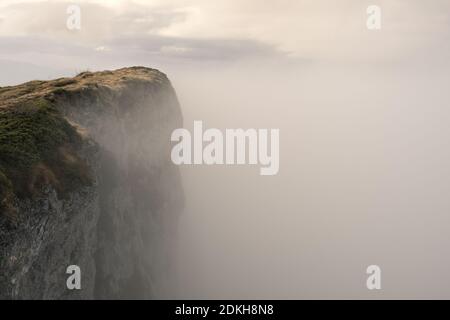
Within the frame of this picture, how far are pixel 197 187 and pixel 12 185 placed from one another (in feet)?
440

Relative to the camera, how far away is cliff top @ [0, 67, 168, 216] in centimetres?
3403

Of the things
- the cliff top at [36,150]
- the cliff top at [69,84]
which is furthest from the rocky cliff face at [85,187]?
the cliff top at [69,84]

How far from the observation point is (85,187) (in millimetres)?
41906

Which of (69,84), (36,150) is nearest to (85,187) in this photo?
(36,150)

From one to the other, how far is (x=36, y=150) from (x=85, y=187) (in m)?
6.47

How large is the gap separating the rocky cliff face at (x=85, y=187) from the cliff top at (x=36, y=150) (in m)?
0.11

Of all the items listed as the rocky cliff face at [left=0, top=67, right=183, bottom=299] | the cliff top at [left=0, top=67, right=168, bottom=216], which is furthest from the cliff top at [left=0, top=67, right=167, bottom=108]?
the cliff top at [left=0, top=67, right=168, bottom=216]

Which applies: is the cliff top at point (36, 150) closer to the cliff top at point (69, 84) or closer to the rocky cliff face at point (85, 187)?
the rocky cliff face at point (85, 187)

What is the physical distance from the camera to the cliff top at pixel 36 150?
34.0m

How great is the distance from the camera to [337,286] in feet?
462

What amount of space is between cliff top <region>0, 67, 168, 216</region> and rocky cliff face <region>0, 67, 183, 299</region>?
0.11 meters

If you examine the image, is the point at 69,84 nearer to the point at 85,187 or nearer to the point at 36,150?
the point at 36,150
